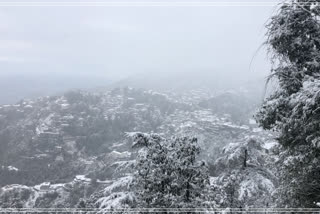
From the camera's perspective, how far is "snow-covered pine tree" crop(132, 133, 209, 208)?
5.45m

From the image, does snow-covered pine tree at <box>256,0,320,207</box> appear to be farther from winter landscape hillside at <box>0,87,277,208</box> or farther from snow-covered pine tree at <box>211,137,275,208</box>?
winter landscape hillside at <box>0,87,277,208</box>

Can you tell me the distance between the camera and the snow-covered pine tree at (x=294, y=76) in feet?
13.9

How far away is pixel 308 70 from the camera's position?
15.2ft

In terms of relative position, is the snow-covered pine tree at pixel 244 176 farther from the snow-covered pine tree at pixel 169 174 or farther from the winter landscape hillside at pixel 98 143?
the snow-covered pine tree at pixel 169 174

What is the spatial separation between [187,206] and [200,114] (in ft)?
428

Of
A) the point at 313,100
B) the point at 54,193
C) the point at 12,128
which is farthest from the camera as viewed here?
the point at 12,128

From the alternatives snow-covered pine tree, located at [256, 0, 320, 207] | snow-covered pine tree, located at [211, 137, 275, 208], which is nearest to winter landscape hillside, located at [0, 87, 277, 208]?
snow-covered pine tree, located at [211, 137, 275, 208]

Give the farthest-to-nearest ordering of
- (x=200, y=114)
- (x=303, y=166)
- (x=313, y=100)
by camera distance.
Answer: (x=200, y=114) → (x=303, y=166) → (x=313, y=100)

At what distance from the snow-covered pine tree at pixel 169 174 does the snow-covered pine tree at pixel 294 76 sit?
63.4 inches

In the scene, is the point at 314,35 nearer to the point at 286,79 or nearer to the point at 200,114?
the point at 286,79

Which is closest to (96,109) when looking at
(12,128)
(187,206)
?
(12,128)

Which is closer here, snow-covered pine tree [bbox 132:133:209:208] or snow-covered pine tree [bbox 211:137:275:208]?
snow-covered pine tree [bbox 132:133:209:208]

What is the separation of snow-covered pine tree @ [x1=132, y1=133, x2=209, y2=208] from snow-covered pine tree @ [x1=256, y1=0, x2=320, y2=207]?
1610 mm

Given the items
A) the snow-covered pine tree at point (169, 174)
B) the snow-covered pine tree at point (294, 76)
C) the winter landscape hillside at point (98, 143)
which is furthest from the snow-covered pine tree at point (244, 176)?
the snow-covered pine tree at point (294, 76)
